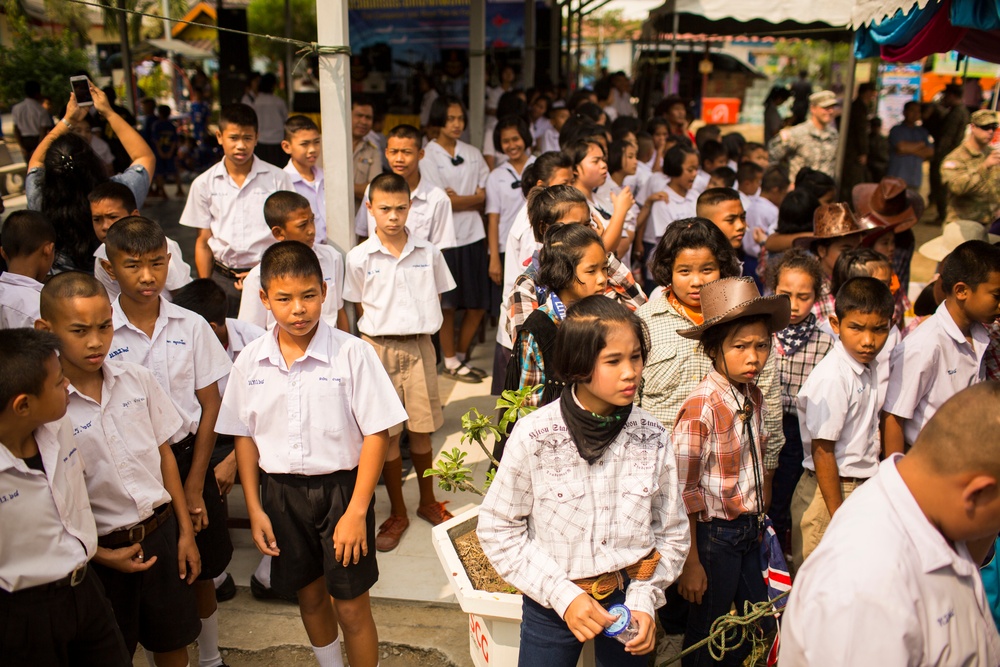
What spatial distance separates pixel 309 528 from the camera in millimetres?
2779

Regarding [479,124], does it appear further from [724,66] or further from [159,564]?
[724,66]

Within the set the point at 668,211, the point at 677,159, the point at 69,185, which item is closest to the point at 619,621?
the point at 69,185

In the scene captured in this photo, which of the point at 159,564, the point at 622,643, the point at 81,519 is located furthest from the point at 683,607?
the point at 81,519

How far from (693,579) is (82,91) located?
4043mm

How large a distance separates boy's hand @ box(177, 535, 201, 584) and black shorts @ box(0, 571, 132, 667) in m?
0.36

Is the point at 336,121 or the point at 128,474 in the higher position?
the point at 336,121

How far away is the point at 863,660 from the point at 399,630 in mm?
2245

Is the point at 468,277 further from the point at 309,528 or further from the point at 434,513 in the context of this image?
the point at 309,528

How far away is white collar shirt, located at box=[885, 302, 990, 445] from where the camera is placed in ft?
10.8

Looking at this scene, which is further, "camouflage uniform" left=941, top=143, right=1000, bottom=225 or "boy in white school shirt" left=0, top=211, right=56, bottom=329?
"camouflage uniform" left=941, top=143, right=1000, bottom=225

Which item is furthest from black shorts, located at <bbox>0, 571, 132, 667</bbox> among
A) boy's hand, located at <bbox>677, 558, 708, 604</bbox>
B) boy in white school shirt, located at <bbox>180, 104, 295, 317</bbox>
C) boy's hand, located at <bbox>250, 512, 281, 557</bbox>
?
boy in white school shirt, located at <bbox>180, 104, 295, 317</bbox>

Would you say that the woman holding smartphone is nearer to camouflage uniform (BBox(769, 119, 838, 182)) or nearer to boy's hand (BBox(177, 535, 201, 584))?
boy's hand (BBox(177, 535, 201, 584))

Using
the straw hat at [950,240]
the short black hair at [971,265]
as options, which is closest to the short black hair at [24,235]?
the short black hair at [971,265]

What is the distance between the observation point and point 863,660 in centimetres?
150
